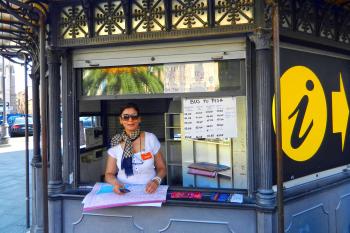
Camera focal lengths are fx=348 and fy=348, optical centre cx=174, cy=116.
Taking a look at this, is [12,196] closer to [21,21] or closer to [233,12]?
[21,21]

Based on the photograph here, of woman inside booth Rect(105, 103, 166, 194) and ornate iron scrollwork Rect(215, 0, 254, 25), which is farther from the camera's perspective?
woman inside booth Rect(105, 103, 166, 194)

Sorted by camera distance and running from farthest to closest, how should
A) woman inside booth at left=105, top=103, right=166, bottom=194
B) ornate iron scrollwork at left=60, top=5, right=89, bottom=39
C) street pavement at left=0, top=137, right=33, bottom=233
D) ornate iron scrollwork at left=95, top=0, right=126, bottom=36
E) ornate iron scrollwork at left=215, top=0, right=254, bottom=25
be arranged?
street pavement at left=0, top=137, right=33, bottom=233, ornate iron scrollwork at left=60, top=5, right=89, bottom=39, ornate iron scrollwork at left=95, top=0, right=126, bottom=36, woman inside booth at left=105, top=103, right=166, bottom=194, ornate iron scrollwork at left=215, top=0, right=254, bottom=25

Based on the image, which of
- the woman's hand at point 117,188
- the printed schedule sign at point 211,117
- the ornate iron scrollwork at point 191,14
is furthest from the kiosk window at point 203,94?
the woman's hand at point 117,188

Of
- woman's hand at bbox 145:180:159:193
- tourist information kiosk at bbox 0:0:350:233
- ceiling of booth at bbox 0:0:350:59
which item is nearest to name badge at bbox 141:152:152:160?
woman's hand at bbox 145:180:159:193

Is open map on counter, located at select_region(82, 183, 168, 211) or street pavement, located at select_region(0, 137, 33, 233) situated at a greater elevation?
open map on counter, located at select_region(82, 183, 168, 211)

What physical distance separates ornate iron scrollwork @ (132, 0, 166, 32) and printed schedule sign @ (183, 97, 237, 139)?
2.73ft

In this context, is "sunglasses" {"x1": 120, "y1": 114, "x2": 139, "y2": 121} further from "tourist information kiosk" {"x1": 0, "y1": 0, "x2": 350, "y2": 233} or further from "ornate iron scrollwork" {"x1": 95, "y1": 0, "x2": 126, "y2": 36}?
"ornate iron scrollwork" {"x1": 95, "y1": 0, "x2": 126, "y2": 36}

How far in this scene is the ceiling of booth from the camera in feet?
10.7

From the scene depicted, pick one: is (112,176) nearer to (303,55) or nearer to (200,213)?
(200,213)

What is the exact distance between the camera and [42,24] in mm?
2855

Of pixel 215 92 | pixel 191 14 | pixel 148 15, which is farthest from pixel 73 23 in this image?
pixel 215 92

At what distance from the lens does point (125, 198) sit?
3350mm

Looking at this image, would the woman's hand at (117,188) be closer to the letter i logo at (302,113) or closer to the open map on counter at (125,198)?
the open map on counter at (125,198)

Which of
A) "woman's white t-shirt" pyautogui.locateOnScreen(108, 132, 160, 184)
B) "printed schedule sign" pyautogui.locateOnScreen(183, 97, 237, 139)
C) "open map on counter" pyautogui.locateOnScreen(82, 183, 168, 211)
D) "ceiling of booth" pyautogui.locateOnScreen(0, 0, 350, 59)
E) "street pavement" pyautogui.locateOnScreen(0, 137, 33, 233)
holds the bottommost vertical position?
"street pavement" pyautogui.locateOnScreen(0, 137, 33, 233)
